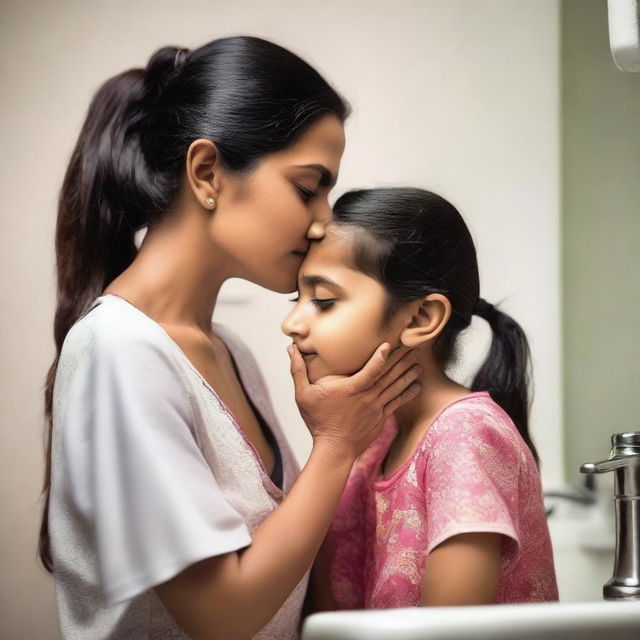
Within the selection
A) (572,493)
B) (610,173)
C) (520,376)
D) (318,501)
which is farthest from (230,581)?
(610,173)

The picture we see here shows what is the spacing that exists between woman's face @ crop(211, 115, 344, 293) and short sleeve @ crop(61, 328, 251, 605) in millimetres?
194

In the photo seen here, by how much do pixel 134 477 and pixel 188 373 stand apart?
0.16m

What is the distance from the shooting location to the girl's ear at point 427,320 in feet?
3.26

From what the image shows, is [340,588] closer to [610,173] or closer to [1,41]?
[610,173]

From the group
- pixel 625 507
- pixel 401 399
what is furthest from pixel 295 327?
pixel 625 507

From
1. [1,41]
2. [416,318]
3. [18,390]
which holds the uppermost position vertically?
[1,41]

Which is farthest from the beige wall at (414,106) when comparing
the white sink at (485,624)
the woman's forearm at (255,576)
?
the white sink at (485,624)

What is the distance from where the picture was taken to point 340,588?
1098 millimetres

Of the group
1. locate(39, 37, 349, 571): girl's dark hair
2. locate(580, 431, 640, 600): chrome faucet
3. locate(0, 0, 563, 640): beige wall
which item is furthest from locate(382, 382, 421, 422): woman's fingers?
locate(0, 0, 563, 640): beige wall

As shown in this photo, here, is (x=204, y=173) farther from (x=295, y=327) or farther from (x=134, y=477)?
(x=134, y=477)

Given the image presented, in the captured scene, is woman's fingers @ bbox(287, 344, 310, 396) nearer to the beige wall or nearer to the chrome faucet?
the chrome faucet

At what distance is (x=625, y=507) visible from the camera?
898 millimetres

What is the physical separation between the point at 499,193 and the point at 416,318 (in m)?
0.58

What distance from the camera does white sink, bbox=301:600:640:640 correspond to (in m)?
0.61
